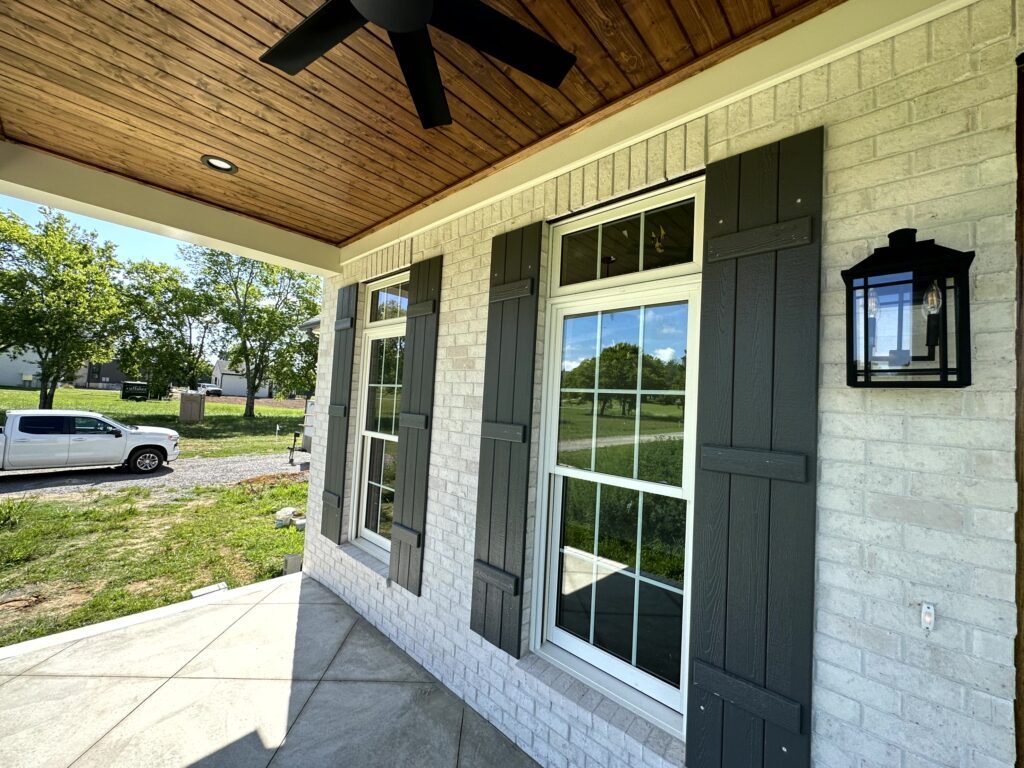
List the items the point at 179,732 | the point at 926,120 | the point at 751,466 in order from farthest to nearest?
the point at 179,732 < the point at 751,466 < the point at 926,120

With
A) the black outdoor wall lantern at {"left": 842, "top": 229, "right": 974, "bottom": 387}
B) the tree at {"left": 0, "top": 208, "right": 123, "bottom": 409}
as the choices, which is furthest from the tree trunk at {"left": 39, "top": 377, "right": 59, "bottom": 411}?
the black outdoor wall lantern at {"left": 842, "top": 229, "right": 974, "bottom": 387}

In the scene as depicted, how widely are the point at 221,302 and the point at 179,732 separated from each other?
19054mm

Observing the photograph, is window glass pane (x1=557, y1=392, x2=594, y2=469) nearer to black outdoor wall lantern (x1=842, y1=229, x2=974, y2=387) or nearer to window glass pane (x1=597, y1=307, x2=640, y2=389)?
window glass pane (x1=597, y1=307, x2=640, y2=389)

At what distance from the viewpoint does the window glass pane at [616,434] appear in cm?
192

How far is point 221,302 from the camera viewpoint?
17406 mm

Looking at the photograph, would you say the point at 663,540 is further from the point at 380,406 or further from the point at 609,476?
the point at 380,406

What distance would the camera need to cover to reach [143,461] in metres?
8.68

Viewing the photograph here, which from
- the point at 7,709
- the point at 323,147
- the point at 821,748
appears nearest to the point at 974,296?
the point at 821,748

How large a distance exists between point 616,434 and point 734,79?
1448 mm

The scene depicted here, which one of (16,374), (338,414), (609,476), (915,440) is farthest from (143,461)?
(16,374)

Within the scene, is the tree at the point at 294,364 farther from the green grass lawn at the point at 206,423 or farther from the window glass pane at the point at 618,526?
the window glass pane at the point at 618,526

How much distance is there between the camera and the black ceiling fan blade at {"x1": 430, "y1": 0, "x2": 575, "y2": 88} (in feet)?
3.75

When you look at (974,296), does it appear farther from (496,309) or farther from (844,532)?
(496,309)

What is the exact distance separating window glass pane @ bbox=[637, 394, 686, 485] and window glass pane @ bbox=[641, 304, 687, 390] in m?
0.06
